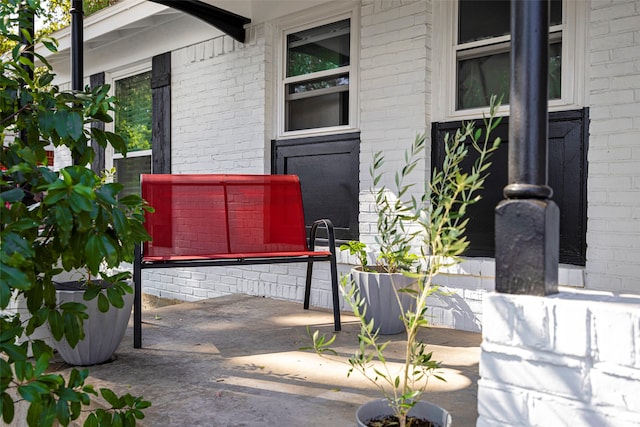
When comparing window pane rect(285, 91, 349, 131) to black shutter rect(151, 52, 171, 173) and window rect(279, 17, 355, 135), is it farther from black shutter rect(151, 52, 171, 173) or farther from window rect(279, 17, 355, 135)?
black shutter rect(151, 52, 171, 173)

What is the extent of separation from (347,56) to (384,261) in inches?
67.8

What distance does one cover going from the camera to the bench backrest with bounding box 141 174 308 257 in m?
3.21

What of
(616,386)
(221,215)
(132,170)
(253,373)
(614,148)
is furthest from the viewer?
(132,170)

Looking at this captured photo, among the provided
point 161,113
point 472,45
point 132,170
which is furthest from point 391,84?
point 132,170

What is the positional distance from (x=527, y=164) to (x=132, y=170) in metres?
5.49

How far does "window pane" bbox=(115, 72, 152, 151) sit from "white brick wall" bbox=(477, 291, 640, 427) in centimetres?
522

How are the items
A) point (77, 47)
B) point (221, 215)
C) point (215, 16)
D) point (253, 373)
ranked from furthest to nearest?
point (215, 16), point (77, 47), point (221, 215), point (253, 373)

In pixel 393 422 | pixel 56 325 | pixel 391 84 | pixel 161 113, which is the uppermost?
pixel 161 113

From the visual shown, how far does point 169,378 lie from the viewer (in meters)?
2.33

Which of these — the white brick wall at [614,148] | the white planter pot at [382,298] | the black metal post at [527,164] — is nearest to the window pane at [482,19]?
the white brick wall at [614,148]

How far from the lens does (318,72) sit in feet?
13.9

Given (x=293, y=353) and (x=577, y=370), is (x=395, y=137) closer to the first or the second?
(x=293, y=353)

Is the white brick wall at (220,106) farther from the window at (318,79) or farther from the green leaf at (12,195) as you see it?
the green leaf at (12,195)

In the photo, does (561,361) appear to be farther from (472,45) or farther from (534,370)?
(472,45)
